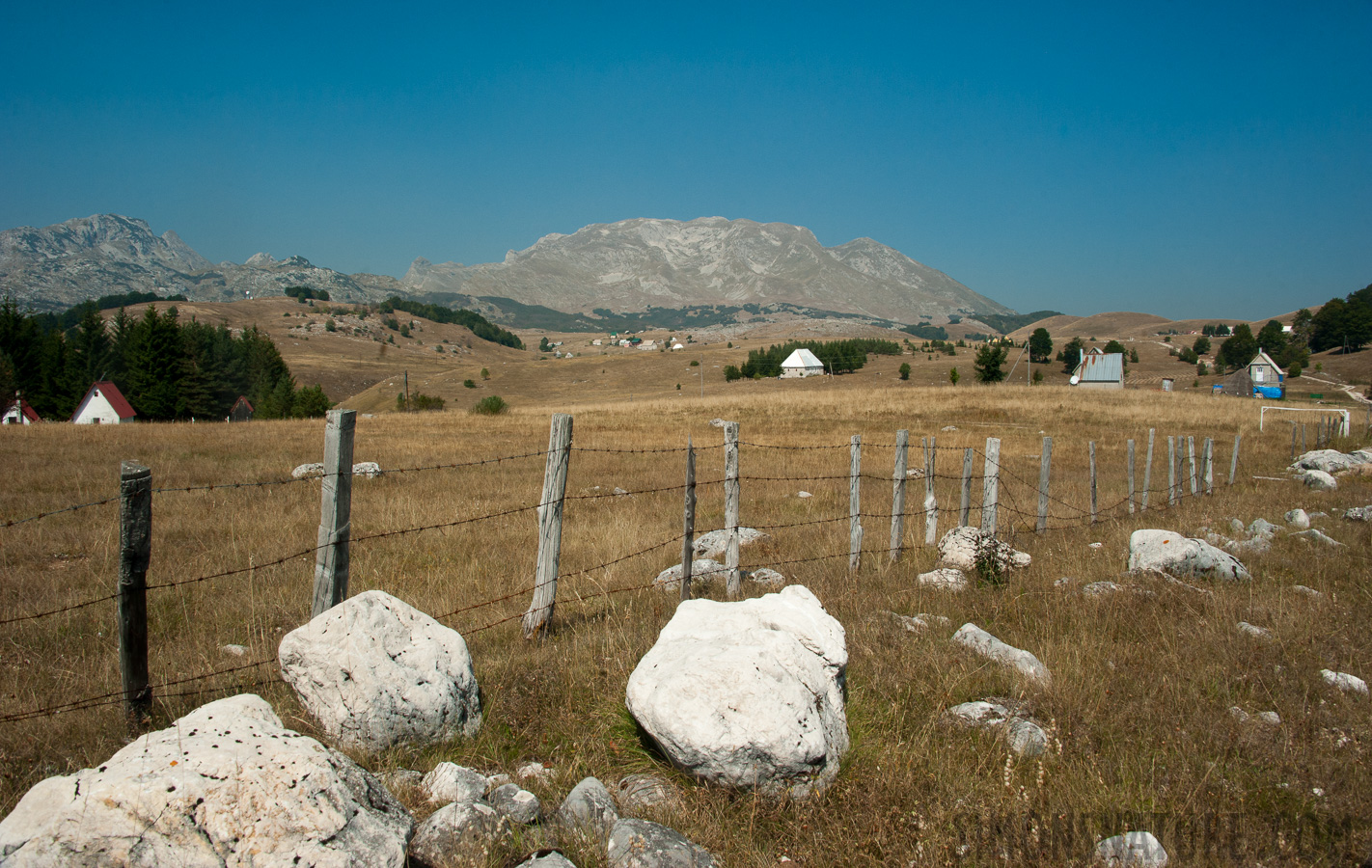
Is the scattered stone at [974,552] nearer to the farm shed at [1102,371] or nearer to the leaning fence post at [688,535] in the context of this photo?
the leaning fence post at [688,535]

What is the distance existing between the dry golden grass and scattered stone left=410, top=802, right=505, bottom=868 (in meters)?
0.12

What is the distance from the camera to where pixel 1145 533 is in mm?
8594

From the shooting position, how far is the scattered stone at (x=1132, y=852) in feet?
10.1

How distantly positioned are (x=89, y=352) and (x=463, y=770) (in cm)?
9720

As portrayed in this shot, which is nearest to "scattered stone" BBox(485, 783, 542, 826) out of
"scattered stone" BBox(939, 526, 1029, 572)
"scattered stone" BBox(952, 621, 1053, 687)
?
"scattered stone" BBox(952, 621, 1053, 687)

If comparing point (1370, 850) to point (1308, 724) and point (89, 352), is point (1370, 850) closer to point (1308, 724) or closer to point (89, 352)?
point (1308, 724)

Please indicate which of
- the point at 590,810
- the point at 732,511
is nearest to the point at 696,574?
the point at 732,511

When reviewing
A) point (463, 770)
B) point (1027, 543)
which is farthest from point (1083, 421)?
point (463, 770)

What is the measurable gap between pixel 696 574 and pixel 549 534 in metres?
2.67

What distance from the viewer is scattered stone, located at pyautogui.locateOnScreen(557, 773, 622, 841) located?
336cm

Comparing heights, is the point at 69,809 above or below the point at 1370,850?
above

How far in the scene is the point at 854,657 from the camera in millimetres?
5438

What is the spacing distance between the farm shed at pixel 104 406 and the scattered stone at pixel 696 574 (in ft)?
231

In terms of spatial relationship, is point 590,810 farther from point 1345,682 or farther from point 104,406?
point 104,406
